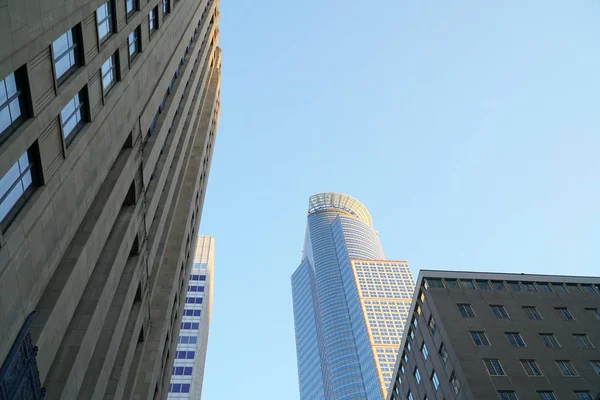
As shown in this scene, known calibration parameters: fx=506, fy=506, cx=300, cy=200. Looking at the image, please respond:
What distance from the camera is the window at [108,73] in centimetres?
2442

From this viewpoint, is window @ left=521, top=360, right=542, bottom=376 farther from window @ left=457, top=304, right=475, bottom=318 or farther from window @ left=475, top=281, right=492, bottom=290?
window @ left=475, top=281, right=492, bottom=290

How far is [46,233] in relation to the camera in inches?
725

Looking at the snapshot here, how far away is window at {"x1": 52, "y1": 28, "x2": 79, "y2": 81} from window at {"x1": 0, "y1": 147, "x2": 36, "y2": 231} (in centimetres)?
382

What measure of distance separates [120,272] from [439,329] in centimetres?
3542

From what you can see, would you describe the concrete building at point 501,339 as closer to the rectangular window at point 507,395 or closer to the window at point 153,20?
the rectangular window at point 507,395

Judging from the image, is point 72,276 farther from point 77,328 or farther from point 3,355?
point 3,355

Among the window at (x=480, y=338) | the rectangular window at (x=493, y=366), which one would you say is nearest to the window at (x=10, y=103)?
the rectangular window at (x=493, y=366)

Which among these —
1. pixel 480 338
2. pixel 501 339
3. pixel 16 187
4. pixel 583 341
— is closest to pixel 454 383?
pixel 480 338

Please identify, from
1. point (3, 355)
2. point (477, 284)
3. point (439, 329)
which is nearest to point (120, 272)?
point (3, 355)

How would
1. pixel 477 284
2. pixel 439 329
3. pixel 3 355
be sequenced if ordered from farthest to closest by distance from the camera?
1. pixel 477 284
2. pixel 439 329
3. pixel 3 355

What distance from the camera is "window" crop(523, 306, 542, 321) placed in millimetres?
54156

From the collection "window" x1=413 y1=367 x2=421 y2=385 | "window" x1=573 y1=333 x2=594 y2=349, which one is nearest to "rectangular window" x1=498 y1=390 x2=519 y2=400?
"window" x1=573 y1=333 x2=594 y2=349

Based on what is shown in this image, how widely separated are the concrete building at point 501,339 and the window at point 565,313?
13cm

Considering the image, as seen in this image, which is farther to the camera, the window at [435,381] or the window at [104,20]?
the window at [435,381]
